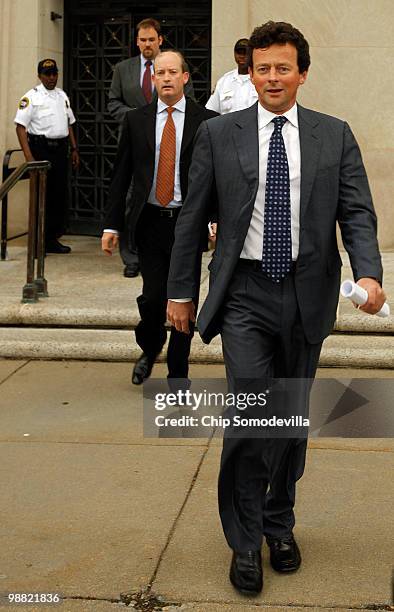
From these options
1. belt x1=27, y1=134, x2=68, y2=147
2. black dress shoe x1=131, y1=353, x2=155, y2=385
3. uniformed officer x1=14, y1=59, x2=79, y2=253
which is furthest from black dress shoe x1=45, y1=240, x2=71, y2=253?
black dress shoe x1=131, y1=353, x2=155, y2=385

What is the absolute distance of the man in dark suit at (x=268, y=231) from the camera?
442 cm

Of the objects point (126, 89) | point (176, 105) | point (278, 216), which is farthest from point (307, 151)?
point (126, 89)

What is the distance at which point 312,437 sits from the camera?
6402 millimetres

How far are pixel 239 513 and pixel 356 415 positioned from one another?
242 cm

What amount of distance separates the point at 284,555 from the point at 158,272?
2.66m

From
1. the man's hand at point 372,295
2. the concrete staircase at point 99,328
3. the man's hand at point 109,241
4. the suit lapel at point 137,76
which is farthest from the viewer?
the suit lapel at point 137,76

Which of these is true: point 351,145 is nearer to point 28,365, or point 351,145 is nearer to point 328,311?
point 328,311

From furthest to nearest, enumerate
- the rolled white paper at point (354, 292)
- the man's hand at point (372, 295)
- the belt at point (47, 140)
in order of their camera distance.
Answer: the belt at point (47, 140)
the man's hand at point (372, 295)
the rolled white paper at point (354, 292)

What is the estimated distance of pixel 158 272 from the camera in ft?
22.7

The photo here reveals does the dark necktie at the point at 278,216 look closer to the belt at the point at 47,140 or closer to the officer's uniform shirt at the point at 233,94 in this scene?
the officer's uniform shirt at the point at 233,94

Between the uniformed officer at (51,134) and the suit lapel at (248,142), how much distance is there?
6864mm

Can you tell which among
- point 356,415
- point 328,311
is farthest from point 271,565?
point 356,415

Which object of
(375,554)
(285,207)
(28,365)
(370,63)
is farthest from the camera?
(370,63)

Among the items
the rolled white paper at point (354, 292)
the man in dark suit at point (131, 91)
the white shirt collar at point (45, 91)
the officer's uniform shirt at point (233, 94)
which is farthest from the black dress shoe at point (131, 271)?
the rolled white paper at point (354, 292)
